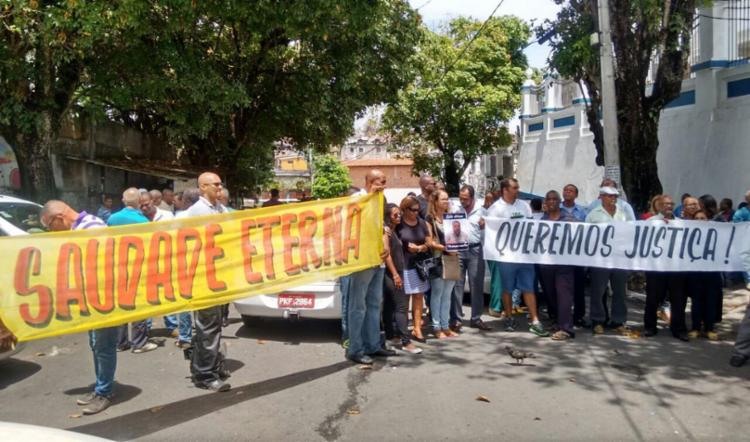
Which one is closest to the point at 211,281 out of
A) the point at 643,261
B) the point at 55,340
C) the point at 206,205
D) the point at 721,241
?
the point at 206,205

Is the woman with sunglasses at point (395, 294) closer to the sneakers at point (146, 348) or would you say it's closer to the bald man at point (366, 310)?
the bald man at point (366, 310)

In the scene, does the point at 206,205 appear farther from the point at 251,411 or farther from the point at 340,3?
the point at 340,3

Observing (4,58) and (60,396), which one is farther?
(4,58)

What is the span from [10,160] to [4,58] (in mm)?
4300

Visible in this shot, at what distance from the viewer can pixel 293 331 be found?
8055 millimetres

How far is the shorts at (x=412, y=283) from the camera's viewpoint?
7320 mm

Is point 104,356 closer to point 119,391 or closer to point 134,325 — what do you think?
point 119,391

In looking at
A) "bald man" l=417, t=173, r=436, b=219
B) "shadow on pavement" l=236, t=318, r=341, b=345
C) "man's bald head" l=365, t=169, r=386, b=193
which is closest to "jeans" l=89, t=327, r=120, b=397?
"shadow on pavement" l=236, t=318, r=341, b=345

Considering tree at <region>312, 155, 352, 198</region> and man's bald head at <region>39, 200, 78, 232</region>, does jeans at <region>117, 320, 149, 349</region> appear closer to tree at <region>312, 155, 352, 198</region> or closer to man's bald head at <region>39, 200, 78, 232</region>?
man's bald head at <region>39, 200, 78, 232</region>

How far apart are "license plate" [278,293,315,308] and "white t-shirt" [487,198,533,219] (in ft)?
8.03

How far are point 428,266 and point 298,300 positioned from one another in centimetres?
148

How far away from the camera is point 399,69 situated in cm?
1811

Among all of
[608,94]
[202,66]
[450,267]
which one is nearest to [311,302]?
[450,267]

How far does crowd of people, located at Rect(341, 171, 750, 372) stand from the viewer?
6719 mm
